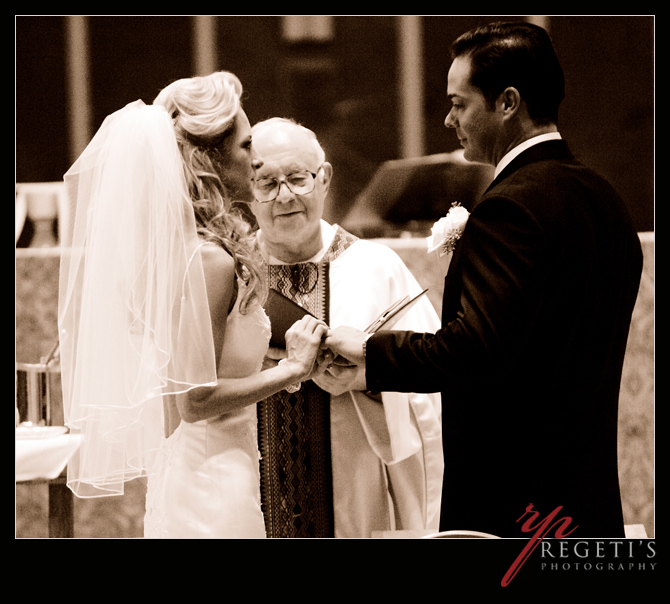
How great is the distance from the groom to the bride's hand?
226 mm

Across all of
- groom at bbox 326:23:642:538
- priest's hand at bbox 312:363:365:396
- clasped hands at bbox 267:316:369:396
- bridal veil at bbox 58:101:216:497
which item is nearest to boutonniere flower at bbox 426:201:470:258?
groom at bbox 326:23:642:538

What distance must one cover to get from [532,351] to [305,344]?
2.42ft

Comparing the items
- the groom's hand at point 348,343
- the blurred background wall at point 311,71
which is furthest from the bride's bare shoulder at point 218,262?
the blurred background wall at point 311,71

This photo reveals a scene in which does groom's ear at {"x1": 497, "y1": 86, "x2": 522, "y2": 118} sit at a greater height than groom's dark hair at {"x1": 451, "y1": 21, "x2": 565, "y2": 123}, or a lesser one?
lesser

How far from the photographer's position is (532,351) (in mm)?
2309

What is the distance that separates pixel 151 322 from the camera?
2.46 m

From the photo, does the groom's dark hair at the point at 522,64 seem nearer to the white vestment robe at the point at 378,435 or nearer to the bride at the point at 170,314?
the bride at the point at 170,314

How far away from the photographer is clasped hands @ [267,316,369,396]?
2.56 metres

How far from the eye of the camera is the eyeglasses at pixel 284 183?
2.99 m

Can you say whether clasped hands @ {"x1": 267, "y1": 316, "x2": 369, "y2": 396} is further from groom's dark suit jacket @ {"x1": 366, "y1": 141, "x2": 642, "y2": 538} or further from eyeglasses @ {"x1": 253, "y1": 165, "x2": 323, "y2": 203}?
eyeglasses @ {"x1": 253, "y1": 165, "x2": 323, "y2": 203}

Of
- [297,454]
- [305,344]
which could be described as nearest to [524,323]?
[305,344]

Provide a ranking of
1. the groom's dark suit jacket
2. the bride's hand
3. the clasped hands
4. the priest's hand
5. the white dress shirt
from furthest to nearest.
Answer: the priest's hand → the bride's hand → the clasped hands → the white dress shirt → the groom's dark suit jacket

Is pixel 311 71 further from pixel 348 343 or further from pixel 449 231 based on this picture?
pixel 348 343

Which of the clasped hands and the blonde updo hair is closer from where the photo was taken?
the blonde updo hair
